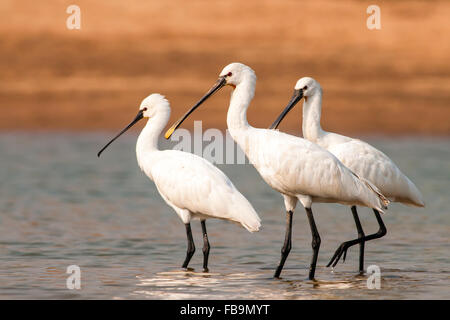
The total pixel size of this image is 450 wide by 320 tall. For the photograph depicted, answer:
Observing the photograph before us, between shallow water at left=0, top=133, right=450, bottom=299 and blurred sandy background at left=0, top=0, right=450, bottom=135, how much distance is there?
9664 millimetres

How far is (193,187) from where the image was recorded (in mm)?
12648

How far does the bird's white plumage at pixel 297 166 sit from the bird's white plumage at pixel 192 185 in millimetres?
570

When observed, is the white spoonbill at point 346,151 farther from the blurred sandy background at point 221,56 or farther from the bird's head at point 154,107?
the blurred sandy background at point 221,56

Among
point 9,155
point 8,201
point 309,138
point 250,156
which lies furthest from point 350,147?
point 9,155

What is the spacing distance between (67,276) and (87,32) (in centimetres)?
2593

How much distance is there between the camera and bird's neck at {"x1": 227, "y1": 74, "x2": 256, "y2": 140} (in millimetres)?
12156

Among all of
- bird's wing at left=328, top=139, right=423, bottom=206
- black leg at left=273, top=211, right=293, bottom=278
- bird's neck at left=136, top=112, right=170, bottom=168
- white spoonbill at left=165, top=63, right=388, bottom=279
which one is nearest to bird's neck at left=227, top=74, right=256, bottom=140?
white spoonbill at left=165, top=63, right=388, bottom=279

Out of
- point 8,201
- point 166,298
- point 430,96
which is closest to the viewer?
point 166,298

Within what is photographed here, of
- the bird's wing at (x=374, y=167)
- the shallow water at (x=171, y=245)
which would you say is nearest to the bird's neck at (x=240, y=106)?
the bird's wing at (x=374, y=167)

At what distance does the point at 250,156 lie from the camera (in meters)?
12.2

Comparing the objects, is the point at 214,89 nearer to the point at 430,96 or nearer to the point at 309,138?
the point at 309,138

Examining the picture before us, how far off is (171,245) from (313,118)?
130 inches

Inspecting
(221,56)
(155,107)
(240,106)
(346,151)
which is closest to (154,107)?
(155,107)

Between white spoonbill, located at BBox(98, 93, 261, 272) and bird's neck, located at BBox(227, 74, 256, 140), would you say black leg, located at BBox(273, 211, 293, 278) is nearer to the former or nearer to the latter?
white spoonbill, located at BBox(98, 93, 261, 272)
